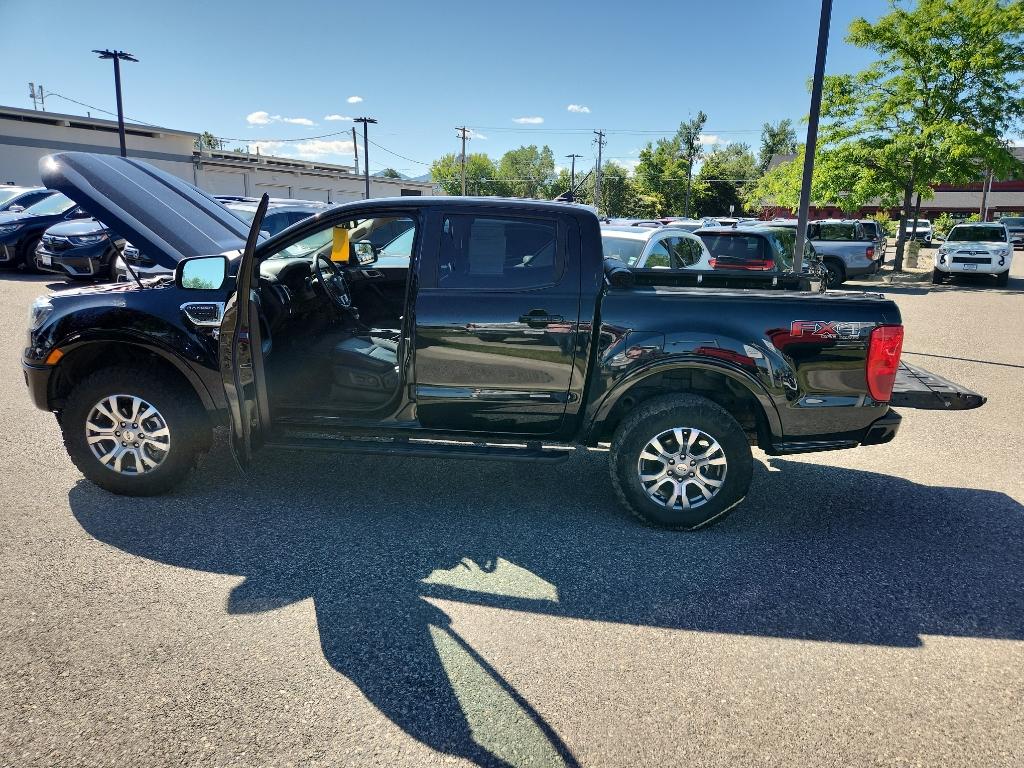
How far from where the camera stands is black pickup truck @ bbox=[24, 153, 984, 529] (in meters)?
3.98

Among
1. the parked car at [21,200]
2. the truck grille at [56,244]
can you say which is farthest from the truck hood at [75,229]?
the parked car at [21,200]

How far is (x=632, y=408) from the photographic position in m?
4.25

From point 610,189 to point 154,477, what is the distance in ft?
265

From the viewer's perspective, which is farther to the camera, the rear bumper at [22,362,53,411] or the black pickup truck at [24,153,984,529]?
the rear bumper at [22,362,53,411]

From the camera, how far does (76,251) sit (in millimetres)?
13188

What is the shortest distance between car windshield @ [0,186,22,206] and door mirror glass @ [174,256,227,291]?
15909 millimetres

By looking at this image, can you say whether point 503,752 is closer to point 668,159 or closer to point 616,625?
point 616,625

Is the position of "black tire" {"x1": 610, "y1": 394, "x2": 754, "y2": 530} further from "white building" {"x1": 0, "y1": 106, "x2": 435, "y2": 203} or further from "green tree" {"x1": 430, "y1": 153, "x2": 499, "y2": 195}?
"green tree" {"x1": 430, "y1": 153, "x2": 499, "y2": 195}

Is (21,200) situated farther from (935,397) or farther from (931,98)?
(931,98)

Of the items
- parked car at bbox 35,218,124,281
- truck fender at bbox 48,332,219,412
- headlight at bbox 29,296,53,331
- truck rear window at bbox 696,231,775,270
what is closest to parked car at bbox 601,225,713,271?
truck rear window at bbox 696,231,775,270

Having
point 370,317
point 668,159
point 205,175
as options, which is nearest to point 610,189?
point 668,159

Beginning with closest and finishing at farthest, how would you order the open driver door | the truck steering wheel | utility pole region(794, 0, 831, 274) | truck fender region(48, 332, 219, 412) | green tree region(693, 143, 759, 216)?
the open driver door
truck fender region(48, 332, 219, 412)
the truck steering wheel
utility pole region(794, 0, 831, 274)
green tree region(693, 143, 759, 216)

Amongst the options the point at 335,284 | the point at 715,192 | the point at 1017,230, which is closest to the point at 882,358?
the point at 335,284

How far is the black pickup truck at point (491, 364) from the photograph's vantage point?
398 centimetres
